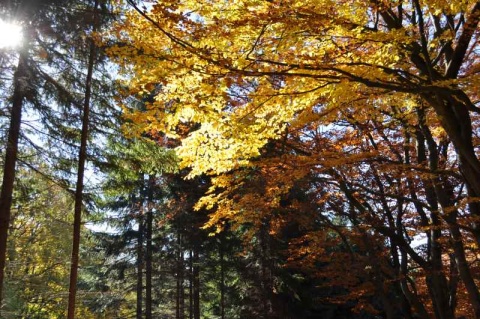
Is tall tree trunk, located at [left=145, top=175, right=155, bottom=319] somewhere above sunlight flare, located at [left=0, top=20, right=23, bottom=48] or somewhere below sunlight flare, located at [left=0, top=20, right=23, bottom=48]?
below

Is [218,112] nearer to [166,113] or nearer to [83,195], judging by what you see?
[166,113]

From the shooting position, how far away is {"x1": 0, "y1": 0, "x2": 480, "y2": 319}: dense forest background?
441cm

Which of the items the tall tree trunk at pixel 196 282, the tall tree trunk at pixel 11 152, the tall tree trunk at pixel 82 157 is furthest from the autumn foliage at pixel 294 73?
the tall tree trunk at pixel 196 282

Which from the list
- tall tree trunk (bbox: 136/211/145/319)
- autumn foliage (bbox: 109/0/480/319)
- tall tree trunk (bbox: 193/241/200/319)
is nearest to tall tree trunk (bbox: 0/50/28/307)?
autumn foliage (bbox: 109/0/480/319)

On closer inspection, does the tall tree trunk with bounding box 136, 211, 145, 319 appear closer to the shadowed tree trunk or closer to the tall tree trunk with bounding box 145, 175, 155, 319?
the shadowed tree trunk

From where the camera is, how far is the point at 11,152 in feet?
24.9

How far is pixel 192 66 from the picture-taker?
163 inches

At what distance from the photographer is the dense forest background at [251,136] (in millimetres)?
4414

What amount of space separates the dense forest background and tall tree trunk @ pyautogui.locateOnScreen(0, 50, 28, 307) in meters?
0.03

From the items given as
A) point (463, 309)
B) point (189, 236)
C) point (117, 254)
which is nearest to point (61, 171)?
A: point (189, 236)

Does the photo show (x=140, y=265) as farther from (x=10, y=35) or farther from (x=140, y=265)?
(x=10, y=35)

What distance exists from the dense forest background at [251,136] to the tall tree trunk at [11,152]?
1.1 inches

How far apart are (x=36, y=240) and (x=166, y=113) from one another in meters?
14.3

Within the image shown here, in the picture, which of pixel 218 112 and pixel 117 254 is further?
pixel 117 254
